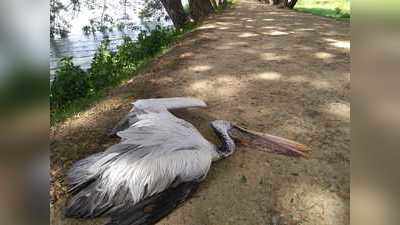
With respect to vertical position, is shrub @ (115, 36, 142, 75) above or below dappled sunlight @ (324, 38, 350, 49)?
below

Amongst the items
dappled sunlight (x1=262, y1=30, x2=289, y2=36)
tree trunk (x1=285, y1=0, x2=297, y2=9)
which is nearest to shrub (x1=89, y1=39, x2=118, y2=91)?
dappled sunlight (x1=262, y1=30, x2=289, y2=36)

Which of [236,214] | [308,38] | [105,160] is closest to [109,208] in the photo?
[105,160]

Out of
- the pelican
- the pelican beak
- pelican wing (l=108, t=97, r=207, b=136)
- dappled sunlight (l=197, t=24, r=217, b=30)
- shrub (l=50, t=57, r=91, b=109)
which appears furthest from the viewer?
dappled sunlight (l=197, t=24, r=217, b=30)

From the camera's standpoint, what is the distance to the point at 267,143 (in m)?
2.52

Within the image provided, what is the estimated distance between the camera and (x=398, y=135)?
40 centimetres

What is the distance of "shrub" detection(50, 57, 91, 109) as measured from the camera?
454 centimetres

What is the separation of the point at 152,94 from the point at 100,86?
1.56 metres

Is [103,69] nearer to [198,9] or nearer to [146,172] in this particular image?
[146,172]

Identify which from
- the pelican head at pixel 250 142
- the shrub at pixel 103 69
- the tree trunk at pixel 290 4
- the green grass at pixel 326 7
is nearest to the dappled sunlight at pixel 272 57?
the shrub at pixel 103 69

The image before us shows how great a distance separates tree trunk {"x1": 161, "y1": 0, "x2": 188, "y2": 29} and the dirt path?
349 centimetres

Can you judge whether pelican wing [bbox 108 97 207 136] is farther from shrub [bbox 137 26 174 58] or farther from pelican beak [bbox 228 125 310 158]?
shrub [bbox 137 26 174 58]

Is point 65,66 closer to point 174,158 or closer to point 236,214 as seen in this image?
point 174,158

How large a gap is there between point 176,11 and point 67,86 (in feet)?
16.6

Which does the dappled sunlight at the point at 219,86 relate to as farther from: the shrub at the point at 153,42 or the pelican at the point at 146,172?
the shrub at the point at 153,42
